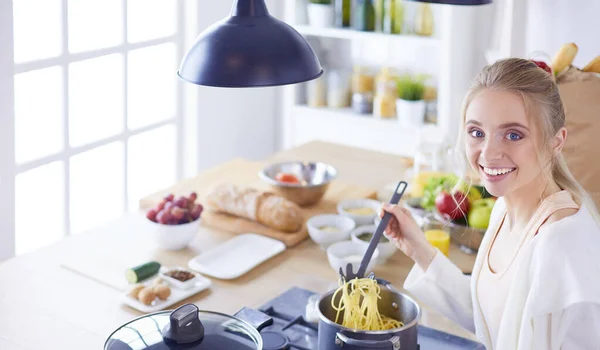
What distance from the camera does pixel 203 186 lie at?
3035 millimetres

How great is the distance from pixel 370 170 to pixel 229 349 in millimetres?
1796

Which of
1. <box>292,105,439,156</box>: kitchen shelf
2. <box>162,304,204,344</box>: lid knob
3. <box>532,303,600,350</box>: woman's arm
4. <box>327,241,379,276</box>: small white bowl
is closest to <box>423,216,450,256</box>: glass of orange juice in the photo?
<box>327,241,379,276</box>: small white bowl

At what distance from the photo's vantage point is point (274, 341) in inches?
76.4

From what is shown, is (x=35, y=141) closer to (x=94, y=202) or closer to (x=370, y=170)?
(x=94, y=202)

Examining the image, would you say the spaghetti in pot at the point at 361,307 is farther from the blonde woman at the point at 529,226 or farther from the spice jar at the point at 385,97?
the spice jar at the point at 385,97

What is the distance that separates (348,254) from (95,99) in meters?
1.84

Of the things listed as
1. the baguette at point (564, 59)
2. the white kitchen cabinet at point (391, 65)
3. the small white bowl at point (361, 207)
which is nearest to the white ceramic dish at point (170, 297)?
the small white bowl at point (361, 207)

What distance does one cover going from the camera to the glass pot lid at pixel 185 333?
1561 millimetres

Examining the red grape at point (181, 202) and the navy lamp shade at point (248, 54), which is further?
the red grape at point (181, 202)

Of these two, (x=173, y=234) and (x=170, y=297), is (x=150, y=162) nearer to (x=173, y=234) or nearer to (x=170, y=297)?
(x=173, y=234)

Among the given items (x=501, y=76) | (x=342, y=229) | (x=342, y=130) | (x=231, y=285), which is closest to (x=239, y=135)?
(x=342, y=130)

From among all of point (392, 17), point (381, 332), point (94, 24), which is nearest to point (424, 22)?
point (392, 17)

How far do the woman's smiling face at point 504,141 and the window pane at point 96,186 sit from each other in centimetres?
237

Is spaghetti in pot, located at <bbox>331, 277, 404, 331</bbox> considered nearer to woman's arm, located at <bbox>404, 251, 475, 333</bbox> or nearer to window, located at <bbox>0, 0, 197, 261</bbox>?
woman's arm, located at <bbox>404, 251, 475, 333</bbox>
